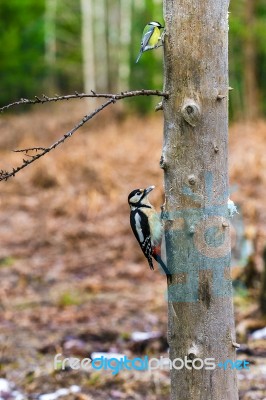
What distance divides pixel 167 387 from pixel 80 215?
19.9 ft

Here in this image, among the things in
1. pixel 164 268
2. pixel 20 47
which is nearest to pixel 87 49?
pixel 20 47

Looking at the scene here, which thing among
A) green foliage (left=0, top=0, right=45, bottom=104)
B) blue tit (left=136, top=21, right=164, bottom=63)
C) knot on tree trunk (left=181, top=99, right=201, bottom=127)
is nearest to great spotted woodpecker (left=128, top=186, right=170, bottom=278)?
knot on tree trunk (left=181, top=99, right=201, bottom=127)

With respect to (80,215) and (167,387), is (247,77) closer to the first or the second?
(80,215)

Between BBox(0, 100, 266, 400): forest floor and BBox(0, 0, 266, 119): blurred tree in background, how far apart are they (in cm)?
857

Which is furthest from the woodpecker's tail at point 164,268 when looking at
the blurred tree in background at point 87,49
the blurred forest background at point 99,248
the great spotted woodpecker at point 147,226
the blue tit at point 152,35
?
the blurred tree in background at point 87,49

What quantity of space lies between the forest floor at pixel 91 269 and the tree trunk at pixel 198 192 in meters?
1.71

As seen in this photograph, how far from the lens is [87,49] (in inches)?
982

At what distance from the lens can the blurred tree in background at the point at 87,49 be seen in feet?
79.4

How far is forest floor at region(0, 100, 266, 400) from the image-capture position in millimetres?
5172

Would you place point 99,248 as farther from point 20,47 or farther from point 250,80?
point 20,47

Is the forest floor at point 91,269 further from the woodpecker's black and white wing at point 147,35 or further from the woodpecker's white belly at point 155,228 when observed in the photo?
the woodpecker's black and white wing at point 147,35

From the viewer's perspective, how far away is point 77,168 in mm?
12961

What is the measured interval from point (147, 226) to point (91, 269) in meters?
5.61

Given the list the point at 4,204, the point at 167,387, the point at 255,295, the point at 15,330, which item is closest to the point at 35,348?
the point at 15,330
